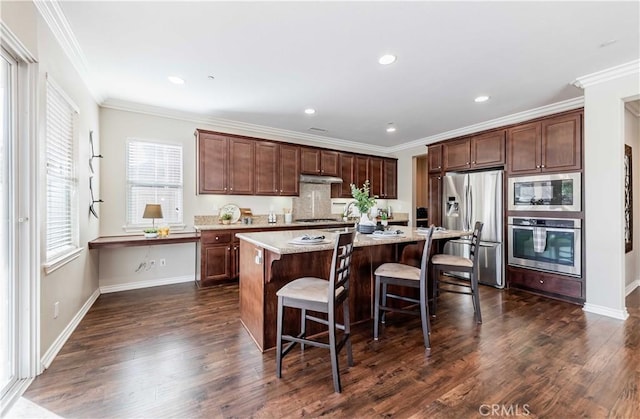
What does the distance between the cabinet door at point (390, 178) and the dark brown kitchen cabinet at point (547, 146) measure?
108 inches

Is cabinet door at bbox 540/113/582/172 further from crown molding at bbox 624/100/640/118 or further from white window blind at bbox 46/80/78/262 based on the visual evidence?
white window blind at bbox 46/80/78/262

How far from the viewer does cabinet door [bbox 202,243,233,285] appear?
4.07 metres

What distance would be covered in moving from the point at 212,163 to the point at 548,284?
5142 mm

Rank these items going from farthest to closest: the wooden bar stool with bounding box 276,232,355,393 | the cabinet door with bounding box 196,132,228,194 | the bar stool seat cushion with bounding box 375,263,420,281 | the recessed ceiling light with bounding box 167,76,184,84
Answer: the cabinet door with bounding box 196,132,228,194, the recessed ceiling light with bounding box 167,76,184,84, the bar stool seat cushion with bounding box 375,263,420,281, the wooden bar stool with bounding box 276,232,355,393

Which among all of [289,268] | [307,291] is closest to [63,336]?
[289,268]

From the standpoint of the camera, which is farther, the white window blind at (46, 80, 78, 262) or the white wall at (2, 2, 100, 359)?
the white window blind at (46, 80, 78, 262)

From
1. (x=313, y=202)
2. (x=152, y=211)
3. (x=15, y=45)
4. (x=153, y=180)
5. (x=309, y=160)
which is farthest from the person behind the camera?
(x=313, y=202)

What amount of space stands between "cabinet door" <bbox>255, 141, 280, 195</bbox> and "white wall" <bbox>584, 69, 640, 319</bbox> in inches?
170

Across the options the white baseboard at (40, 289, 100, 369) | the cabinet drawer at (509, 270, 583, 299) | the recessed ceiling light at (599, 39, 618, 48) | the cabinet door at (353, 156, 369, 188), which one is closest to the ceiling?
the recessed ceiling light at (599, 39, 618, 48)

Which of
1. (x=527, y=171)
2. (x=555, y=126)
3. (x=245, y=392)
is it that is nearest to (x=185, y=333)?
(x=245, y=392)

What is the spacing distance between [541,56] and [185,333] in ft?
14.2

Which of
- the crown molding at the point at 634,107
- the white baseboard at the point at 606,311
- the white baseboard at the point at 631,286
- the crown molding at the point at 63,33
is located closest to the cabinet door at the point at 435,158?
the crown molding at the point at 634,107

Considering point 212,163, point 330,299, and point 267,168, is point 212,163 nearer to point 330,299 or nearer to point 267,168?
point 267,168

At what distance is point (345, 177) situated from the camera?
6.02 metres
